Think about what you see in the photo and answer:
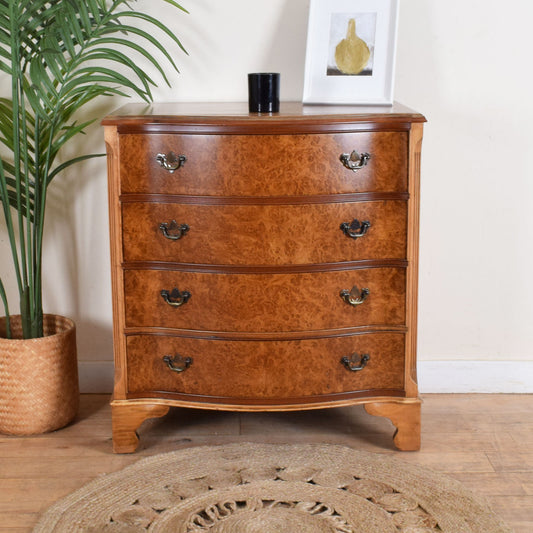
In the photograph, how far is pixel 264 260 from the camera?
2.32m

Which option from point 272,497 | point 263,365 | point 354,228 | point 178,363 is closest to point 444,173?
point 354,228

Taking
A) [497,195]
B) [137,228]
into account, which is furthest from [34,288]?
[497,195]

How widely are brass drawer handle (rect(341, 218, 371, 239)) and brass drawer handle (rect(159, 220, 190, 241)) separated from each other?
0.46m

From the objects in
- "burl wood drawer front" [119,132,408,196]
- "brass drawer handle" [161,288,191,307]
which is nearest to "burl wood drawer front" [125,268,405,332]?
"brass drawer handle" [161,288,191,307]

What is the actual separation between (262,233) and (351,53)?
764 mm

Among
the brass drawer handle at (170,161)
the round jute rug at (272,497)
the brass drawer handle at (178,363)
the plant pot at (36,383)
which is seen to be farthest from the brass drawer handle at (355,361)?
the plant pot at (36,383)

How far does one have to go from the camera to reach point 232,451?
8.11 feet

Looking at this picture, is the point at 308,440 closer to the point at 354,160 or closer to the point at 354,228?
the point at 354,228

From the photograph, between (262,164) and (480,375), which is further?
(480,375)

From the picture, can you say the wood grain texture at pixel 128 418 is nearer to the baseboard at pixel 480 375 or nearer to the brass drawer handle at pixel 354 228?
the brass drawer handle at pixel 354 228

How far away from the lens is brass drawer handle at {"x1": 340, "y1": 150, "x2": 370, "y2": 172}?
2.26 metres

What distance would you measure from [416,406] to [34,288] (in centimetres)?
128

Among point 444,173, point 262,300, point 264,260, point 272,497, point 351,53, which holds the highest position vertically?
point 351,53

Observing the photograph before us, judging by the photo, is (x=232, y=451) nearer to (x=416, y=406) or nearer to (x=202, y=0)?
(x=416, y=406)
